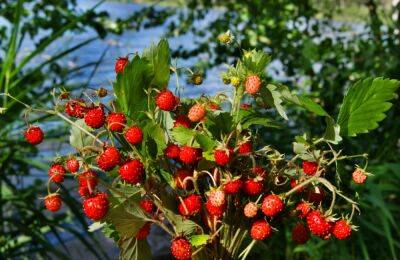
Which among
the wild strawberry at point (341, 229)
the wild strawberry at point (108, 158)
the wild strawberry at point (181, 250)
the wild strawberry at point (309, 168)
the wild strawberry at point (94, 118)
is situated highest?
the wild strawberry at point (94, 118)

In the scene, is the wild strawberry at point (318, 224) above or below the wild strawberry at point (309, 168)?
below

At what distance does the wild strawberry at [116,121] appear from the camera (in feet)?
1.71

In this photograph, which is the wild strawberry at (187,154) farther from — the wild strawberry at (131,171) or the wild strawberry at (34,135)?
the wild strawberry at (34,135)

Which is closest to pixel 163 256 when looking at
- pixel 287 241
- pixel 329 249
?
pixel 287 241

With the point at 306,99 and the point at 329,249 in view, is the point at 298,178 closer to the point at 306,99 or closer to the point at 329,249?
the point at 306,99

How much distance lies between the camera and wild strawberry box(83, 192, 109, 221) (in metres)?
Answer: 0.49

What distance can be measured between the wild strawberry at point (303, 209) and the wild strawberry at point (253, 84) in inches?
5.2

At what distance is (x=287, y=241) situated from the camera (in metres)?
1.69

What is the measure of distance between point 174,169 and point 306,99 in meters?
0.16

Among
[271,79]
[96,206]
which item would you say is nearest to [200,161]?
[96,206]

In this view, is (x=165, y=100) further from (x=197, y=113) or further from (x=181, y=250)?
(x=181, y=250)

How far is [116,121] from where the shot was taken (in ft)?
1.71

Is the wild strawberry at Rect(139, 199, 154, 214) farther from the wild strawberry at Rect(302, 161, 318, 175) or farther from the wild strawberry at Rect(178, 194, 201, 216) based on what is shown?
the wild strawberry at Rect(302, 161, 318, 175)

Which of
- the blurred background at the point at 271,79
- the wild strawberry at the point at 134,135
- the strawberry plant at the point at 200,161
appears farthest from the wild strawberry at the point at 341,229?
the blurred background at the point at 271,79
